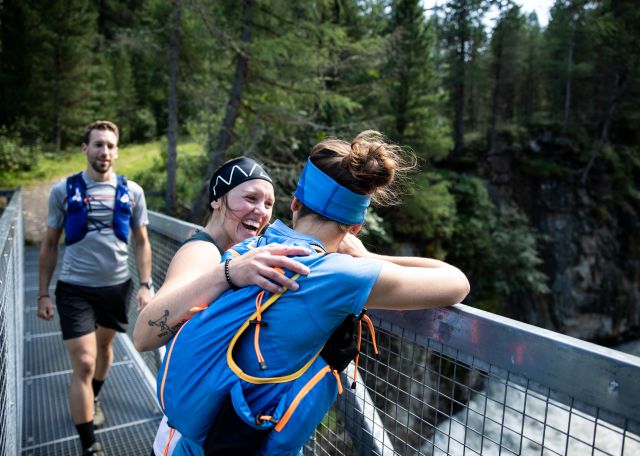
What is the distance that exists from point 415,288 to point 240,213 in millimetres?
909

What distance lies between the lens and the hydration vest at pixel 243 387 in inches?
47.6

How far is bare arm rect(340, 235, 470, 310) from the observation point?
1203 millimetres

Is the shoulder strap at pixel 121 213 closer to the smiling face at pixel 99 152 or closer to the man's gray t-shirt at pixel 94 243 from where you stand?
the man's gray t-shirt at pixel 94 243

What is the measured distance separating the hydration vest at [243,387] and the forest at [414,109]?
2.40 ft

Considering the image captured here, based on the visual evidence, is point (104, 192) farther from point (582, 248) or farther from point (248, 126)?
point (582, 248)

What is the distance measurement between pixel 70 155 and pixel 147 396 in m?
18.5

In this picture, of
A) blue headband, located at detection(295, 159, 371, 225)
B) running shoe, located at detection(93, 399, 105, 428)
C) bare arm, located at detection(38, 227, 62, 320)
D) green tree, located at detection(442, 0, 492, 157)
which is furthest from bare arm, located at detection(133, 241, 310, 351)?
green tree, located at detection(442, 0, 492, 157)

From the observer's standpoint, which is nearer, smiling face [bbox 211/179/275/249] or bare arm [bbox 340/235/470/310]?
bare arm [bbox 340/235/470/310]

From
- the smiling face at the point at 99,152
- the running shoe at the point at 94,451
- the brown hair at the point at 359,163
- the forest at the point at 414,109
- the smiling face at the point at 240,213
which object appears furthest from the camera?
the forest at the point at 414,109

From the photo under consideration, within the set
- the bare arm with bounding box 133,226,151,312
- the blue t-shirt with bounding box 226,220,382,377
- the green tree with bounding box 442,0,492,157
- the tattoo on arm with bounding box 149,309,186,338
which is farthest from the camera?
the green tree with bounding box 442,0,492,157

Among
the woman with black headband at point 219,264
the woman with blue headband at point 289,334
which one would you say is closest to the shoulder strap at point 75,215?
the woman with black headband at point 219,264

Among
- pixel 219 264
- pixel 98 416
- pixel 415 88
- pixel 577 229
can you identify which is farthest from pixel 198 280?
pixel 577 229

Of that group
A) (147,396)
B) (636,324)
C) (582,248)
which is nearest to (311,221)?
(147,396)

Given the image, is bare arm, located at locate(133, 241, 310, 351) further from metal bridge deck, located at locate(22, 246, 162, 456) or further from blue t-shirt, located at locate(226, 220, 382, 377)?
metal bridge deck, located at locate(22, 246, 162, 456)
